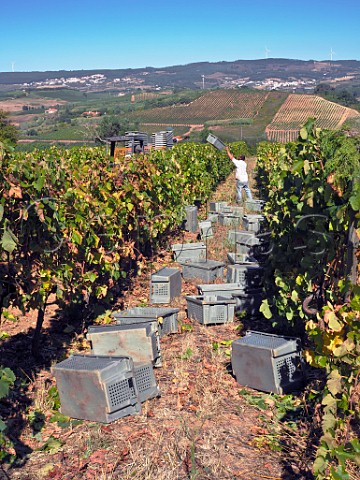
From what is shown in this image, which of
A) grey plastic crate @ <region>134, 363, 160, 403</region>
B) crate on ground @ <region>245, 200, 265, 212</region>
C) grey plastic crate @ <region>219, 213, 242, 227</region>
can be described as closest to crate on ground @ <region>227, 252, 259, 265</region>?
grey plastic crate @ <region>219, 213, 242, 227</region>

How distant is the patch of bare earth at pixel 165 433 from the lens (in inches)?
159

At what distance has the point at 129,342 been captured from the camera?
18.3 feet

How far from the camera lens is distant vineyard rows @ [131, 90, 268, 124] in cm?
8981

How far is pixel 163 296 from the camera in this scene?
796 cm

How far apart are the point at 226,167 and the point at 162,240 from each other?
51.0 ft

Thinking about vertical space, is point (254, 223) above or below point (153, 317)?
above

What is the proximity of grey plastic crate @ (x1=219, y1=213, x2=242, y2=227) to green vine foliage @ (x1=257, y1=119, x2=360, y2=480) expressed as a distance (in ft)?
14.9

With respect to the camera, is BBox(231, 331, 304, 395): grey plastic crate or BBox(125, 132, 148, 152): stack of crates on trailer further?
BBox(125, 132, 148, 152): stack of crates on trailer

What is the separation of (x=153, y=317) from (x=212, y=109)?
92683 mm

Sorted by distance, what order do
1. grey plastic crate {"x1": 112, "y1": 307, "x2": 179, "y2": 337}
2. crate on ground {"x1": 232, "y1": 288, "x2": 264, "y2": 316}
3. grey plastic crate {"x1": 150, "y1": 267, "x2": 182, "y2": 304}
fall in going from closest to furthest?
1. grey plastic crate {"x1": 112, "y1": 307, "x2": 179, "y2": 337}
2. crate on ground {"x1": 232, "y1": 288, "x2": 264, "y2": 316}
3. grey plastic crate {"x1": 150, "y1": 267, "x2": 182, "y2": 304}

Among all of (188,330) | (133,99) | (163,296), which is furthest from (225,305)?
(133,99)

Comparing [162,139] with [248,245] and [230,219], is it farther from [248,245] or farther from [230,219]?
[248,245]

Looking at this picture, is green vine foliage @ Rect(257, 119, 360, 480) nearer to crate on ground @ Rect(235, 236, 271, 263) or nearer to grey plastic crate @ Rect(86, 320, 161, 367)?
grey plastic crate @ Rect(86, 320, 161, 367)

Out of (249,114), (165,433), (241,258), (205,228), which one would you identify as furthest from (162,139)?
(249,114)
